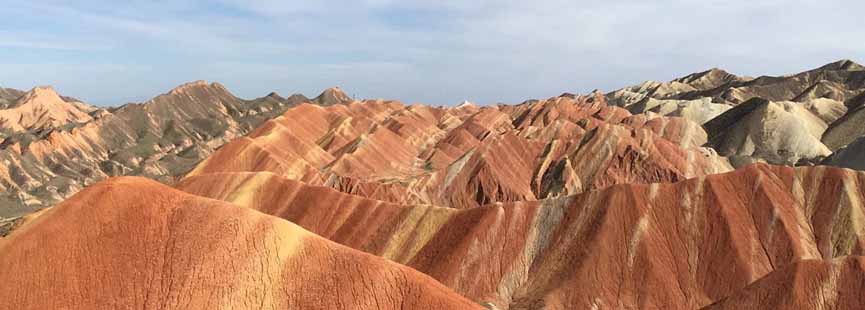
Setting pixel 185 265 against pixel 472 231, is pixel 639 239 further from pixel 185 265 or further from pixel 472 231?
pixel 185 265

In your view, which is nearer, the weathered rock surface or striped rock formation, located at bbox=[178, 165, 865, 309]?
the weathered rock surface

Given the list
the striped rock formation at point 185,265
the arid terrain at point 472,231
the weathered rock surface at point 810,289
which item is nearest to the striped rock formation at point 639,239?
the arid terrain at point 472,231

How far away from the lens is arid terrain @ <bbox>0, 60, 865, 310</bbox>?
1519 inches

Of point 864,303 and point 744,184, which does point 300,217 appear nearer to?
point 744,184

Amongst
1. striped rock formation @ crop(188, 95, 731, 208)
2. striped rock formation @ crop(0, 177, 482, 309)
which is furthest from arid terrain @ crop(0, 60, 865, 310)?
striped rock formation @ crop(188, 95, 731, 208)

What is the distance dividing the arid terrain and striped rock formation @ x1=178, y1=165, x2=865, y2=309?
0.48 ft

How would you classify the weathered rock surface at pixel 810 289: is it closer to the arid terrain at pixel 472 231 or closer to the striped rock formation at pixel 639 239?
the arid terrain at pixel 472 231

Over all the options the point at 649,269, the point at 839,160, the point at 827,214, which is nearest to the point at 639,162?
the point at 839,160

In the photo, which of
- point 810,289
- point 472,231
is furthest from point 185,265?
point 810,289

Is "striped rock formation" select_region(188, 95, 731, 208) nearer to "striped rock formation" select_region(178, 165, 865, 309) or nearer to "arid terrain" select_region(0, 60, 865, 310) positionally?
"arid terrain" select_region(0, 60, 865, 310)

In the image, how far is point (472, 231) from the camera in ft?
218

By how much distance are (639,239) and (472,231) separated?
1553cm

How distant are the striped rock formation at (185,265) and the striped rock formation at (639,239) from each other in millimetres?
25112

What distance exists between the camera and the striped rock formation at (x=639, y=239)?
200 feet
